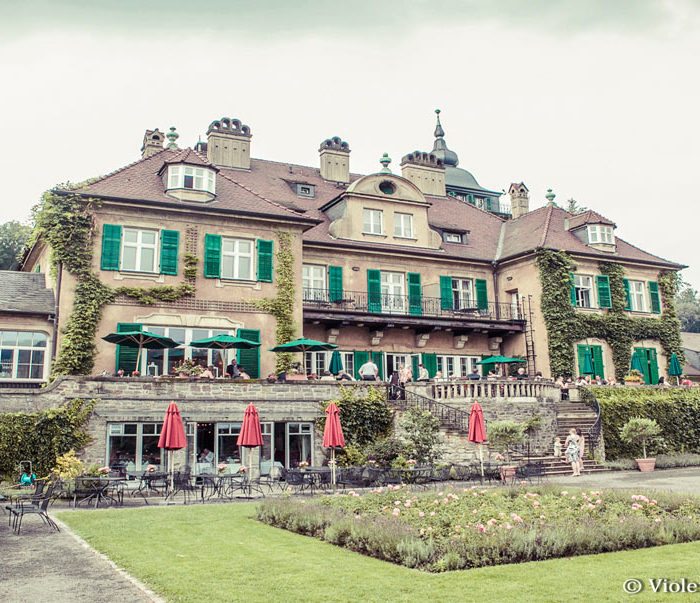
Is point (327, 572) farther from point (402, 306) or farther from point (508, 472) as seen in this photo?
point (402, 306)

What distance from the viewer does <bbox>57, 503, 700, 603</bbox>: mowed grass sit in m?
7.84

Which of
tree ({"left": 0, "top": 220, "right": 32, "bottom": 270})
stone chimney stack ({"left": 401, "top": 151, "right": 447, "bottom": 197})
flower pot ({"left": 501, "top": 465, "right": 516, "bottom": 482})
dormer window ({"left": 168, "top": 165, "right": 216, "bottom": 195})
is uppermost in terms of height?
stone chimney stack ({"left": 401, "top": 151, "right": 447, "bottom": 197})

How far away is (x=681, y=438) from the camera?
28.7m

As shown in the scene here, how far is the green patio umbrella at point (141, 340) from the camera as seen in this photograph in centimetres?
2209

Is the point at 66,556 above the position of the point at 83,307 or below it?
below

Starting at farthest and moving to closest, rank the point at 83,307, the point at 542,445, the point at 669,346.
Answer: the point at 669,346 < the point at 542,445 < the point at 83,307

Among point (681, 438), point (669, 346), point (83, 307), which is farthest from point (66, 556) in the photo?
point (669, 346)

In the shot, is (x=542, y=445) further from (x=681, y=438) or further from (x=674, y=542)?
(x=674, y=542)

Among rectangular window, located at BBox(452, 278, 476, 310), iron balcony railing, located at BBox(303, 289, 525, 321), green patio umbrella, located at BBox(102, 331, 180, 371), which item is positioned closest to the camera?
green patio umbrella, located at BBox(102, 331, 180, 371)

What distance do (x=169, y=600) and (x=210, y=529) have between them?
4.92m

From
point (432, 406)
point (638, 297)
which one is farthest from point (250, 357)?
point (638, 297)

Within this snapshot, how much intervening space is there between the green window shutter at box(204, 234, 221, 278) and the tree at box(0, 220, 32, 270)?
25108 millimetres

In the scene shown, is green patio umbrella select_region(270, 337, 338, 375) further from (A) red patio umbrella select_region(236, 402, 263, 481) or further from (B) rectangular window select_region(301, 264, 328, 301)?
(A) red patio umbrella select_region(236, 402, 263, 481)

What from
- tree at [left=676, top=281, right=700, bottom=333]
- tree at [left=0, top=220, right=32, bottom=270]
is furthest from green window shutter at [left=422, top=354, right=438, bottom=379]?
tree at [left=676, top=281, right=700, bottom=333]
